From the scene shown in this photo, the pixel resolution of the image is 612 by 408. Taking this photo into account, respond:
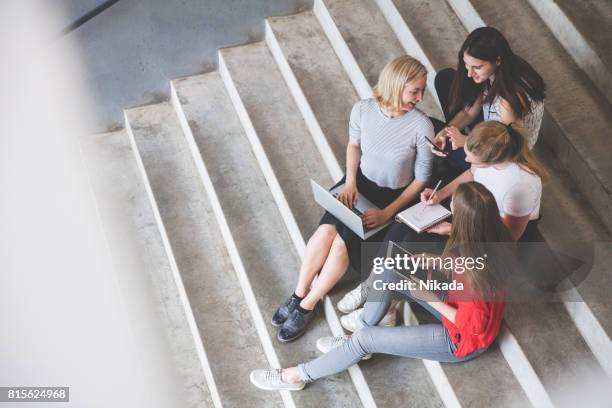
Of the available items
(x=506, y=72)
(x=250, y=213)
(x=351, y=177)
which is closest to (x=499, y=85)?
(x=506, y=72)

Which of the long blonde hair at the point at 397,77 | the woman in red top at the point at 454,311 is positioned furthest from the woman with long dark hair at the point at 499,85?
the woman in red top at the point at 454,311

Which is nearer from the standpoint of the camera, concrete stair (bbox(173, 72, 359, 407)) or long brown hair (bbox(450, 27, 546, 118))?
long brown hair (bbox(450, 27, 546, 118))

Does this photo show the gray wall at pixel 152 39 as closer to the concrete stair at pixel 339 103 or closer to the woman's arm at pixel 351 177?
the concrete stair at pixel 339 103

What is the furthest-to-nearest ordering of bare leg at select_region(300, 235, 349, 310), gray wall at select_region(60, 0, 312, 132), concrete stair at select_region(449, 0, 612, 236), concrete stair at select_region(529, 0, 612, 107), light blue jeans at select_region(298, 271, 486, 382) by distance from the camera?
gray wall at select_region(60, 0, 312, 132) → concrete stair at select_region(529, 0, 612, 107) → concrete stair at select_region(449, 0, 612, 236) → bare leg at select_region(300, 235, 349, 310) → light blue jeans at select_region(298, 271, 486, 382)

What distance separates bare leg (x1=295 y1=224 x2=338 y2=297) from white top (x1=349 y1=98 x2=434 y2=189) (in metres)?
0.35

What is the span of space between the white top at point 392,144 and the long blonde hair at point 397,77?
103mm

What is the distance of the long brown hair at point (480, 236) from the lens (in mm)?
2576

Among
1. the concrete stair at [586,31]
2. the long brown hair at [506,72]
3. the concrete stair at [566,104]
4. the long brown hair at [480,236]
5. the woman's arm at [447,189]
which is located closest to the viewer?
the long brown hair at [480,236]

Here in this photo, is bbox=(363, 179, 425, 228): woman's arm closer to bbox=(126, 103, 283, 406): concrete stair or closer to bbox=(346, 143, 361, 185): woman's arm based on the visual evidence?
bbox=(346, 143, 361, 185): woman's arm

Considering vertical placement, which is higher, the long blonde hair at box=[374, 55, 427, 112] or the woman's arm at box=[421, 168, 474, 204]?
the long blonde hair at box=[374, 55, 427, 112]

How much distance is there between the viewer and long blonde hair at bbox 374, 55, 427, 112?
2.99 metres

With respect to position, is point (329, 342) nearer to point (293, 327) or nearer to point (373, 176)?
point (293, 327)

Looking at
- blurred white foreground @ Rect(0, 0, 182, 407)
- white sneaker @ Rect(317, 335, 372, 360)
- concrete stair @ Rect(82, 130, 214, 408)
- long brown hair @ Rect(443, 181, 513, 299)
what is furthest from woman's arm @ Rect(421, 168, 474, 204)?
blurred white foreground @ Rect(0, 0, 182, 407)

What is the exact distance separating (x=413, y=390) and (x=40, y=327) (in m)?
1.97
